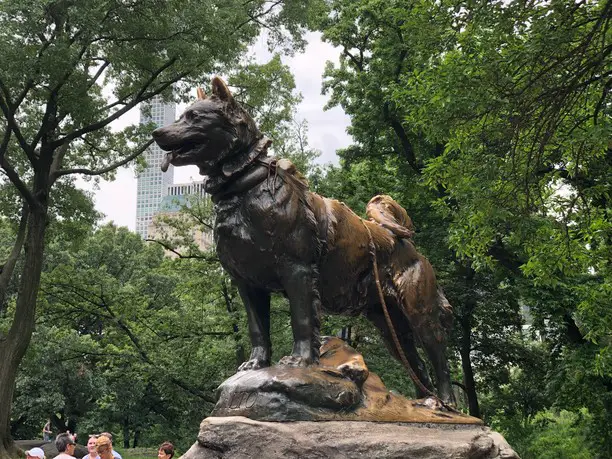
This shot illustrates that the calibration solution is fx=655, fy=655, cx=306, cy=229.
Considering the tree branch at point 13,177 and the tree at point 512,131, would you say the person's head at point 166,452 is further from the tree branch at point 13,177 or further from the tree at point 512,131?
the tree branch at point 13,177

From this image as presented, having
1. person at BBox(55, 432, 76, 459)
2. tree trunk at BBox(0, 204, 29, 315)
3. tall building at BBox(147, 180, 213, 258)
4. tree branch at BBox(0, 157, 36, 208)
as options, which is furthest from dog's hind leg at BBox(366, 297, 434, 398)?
tall building at BBox(147, 180, 213, 258)

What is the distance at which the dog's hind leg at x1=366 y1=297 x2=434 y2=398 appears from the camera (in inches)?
228

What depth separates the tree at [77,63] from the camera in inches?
510

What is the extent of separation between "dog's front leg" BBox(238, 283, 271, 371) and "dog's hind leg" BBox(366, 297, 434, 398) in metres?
1.09

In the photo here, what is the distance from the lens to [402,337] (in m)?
5.88

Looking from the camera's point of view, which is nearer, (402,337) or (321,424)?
(321,424)

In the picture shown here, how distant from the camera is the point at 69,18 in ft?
42.8

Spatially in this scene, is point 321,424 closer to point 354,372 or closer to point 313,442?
point 313,442

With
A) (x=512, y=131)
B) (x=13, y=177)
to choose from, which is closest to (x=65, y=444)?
(x=512, y=131)

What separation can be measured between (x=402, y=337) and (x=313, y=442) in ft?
6.37

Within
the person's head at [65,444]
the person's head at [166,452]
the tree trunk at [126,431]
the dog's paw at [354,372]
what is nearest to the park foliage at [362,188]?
the dog's paw at [354,372]

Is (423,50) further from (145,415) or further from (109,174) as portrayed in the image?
(145,415)

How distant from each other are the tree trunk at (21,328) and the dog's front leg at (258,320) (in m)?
10.8

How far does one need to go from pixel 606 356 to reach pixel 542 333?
231 inches
